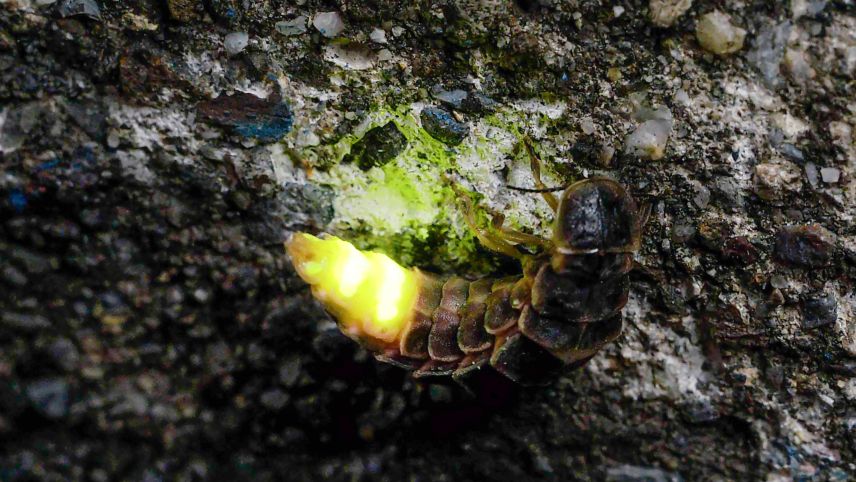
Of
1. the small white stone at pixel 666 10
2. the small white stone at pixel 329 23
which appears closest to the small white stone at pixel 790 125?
the small white stone at pixel 666 10

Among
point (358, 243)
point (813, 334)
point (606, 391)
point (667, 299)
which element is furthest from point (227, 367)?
point (813, 334)

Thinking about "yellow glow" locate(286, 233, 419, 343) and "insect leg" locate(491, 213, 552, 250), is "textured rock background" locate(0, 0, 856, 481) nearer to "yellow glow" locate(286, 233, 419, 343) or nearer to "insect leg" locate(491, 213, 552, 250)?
"insect leg" locate(491, 213, 552, 250)

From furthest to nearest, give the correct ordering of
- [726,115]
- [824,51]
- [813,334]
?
[813,334] → [726,115] → [824,51]

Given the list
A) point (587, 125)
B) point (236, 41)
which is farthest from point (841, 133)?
point (236, 41)

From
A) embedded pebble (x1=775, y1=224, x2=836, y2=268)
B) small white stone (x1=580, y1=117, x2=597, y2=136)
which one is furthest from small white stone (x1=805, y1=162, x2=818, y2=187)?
small white stone (x1=580, y1=117, x2=597, y2=136)

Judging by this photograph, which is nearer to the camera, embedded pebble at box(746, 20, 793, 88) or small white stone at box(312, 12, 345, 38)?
embedded pebble at box(746, 20, 793, 88)

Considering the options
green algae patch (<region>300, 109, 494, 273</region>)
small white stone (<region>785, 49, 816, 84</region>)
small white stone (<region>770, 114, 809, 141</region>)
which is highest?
small white stone (<region>785, 49, 816, 84</region>)

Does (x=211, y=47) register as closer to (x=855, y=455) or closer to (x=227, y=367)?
(x=227, y=367)
